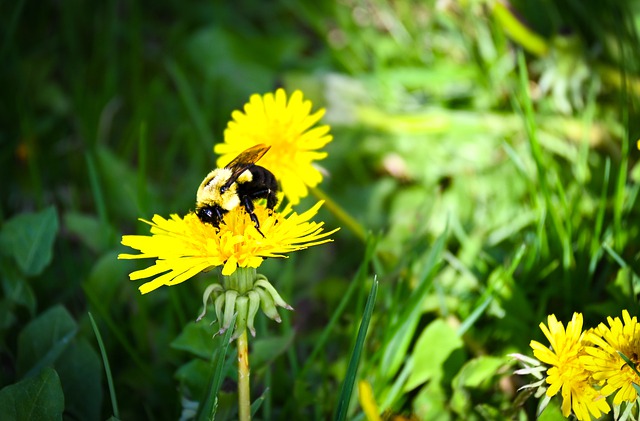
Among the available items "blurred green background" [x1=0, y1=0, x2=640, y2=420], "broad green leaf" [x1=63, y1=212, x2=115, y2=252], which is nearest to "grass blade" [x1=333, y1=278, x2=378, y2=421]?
"blurred green background" [x1=0, y1=0, x2=640, y2=420]

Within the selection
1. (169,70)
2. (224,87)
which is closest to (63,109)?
(169,70)

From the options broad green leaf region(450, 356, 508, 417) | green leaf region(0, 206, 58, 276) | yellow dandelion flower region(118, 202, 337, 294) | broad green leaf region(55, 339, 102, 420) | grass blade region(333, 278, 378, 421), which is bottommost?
broad green leaf region(450, 356, 508, 417)

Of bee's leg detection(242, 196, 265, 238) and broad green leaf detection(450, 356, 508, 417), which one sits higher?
bee's leg detection(242, 196, 265, 238)

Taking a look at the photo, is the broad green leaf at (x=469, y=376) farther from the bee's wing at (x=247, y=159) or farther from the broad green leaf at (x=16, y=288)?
the broad green leaf at (x=16, y=288)

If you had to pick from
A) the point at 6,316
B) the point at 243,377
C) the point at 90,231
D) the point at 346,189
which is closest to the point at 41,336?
the point at 6,316

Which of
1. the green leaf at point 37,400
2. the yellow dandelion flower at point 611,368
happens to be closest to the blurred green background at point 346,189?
the green leaf at point 37,400

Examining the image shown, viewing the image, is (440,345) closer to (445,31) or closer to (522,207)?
(522,207)

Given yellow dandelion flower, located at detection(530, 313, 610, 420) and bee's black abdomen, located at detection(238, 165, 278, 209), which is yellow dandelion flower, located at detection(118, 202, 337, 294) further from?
yellow dandelion flower, located at detection(530, 313, 610, 420)
